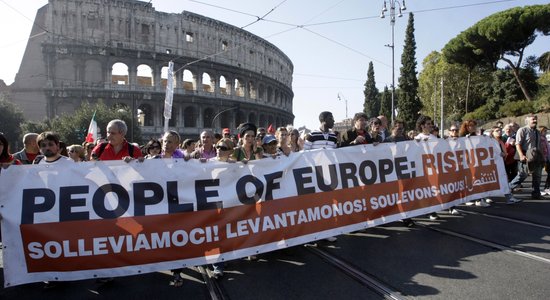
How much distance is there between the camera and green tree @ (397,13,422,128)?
176 feet

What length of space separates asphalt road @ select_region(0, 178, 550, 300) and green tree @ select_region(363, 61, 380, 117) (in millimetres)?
79061

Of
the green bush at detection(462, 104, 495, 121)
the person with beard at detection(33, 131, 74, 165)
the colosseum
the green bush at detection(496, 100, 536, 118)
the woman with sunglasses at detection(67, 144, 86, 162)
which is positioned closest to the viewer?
the person with beard at detection(33, 131, 74, 165)

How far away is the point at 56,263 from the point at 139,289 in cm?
85

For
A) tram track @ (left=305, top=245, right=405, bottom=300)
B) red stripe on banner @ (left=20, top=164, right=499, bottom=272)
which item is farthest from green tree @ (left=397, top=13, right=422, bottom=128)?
tram track @ (left=305, top=245, right=405, bottom=300)

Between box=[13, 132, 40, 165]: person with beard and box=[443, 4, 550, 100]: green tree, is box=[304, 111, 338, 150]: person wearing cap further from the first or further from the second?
box=[443, 4, 550, 100]: green tree

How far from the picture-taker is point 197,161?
4.55 m

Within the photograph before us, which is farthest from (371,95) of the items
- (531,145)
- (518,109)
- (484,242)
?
(484,242)

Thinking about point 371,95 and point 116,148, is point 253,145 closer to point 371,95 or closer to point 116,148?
point 116,148

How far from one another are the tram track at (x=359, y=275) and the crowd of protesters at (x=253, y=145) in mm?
593

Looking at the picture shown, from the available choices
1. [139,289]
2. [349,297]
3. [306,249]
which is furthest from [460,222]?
[139,289]

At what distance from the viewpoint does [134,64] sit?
48531 mm

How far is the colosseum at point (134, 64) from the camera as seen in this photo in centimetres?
4547

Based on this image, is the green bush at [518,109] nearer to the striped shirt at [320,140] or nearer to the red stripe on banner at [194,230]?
the striped shirt at [320,140]

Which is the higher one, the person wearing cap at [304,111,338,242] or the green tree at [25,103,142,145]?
the green tree at [25,103,142,145]
